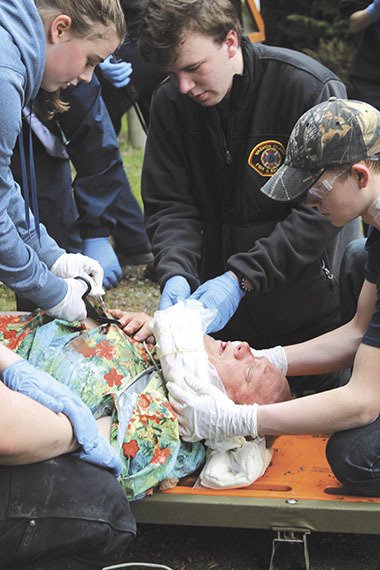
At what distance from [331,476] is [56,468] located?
37.7 inches

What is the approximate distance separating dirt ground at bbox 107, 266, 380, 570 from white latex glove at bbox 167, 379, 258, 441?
0.35 metres

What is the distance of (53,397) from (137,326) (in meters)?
0.78

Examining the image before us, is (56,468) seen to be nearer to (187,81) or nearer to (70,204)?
(187,81)

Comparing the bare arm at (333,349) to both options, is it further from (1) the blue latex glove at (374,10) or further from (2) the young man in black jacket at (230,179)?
(1) the blue latex glove at (374,10)

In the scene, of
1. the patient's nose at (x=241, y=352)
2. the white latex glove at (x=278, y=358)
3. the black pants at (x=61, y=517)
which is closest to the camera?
the black pants at (x=61, y=517)

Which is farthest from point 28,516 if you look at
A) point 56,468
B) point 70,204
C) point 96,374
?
point 70,204

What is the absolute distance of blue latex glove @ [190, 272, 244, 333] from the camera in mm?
3271

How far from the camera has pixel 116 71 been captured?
15.9ft

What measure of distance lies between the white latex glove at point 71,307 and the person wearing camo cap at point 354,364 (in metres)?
0.50

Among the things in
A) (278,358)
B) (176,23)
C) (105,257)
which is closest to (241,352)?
(278,358)

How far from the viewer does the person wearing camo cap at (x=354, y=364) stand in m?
2.56

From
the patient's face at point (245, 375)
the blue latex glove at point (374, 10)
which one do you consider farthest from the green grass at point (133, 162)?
the patient's face at point (245, 375)

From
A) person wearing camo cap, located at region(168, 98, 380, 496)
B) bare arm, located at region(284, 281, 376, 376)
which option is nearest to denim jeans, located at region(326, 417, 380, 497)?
person wearing camo cap, located at region(168, 98, 380, 496)

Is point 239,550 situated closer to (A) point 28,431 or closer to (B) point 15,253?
(A) point 28,431
